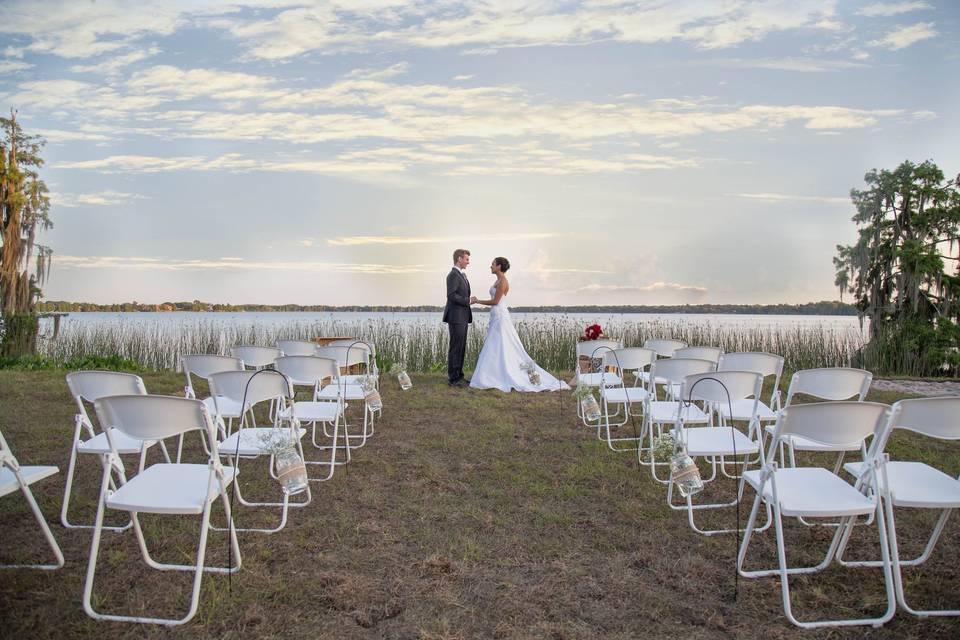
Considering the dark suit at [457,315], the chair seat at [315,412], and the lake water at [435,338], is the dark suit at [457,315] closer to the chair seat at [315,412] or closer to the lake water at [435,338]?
the lake water at [435,338]

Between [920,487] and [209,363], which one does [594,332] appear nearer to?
[209,363]

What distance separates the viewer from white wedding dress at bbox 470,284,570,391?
9.03 meters

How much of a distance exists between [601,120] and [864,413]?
9985mm

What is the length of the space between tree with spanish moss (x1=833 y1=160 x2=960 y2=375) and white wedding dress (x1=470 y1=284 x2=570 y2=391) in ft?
23.2

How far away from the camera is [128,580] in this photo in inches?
116

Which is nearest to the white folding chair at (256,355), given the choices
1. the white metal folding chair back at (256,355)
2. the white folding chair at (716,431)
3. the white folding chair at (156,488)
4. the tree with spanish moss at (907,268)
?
the white metal folding chair back at (256,355)

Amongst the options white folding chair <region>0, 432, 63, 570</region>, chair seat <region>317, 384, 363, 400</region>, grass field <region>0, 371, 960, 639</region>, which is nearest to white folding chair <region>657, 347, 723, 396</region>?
grass field <region>0, 371, 960, 639</region>

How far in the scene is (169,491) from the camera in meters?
2.71

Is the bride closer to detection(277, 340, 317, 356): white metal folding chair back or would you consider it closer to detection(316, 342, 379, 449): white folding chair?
detection(316, 342, 379, 449): white folding chair

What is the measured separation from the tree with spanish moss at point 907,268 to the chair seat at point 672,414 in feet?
30.7

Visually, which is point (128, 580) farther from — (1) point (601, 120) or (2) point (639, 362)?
(1) point (601, 120)

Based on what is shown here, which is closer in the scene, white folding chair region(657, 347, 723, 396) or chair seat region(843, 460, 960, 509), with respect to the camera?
chair seat region(843, 460, 960, 509)

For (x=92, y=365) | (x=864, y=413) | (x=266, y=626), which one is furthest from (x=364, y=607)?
(x=92, y=365)

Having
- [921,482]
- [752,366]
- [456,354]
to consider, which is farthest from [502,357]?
[921,482]
